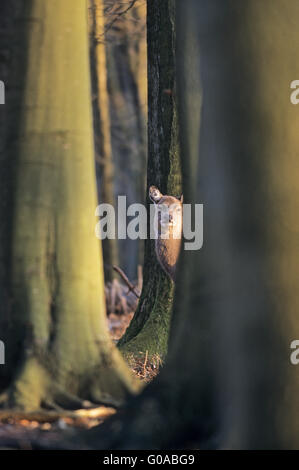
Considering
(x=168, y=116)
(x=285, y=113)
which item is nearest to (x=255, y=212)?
(x=285, y=113)

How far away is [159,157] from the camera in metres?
8.98

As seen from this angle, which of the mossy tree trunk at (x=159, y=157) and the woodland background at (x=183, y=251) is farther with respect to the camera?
the mossy tree trunk at (x=159, y=157)

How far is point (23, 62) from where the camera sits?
5.61 m

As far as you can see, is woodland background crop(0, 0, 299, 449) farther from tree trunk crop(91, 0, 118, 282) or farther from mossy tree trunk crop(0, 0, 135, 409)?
tree trunk crop(91, 0, 118, 282)

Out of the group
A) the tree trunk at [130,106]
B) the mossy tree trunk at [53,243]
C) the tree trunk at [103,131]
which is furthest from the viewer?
the tree trunk at [130,106]

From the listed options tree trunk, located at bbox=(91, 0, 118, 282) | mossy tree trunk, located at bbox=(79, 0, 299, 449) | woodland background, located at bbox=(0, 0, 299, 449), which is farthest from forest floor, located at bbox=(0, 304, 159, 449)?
tree trunk, located at bbox=(91, 0, 118, 282)

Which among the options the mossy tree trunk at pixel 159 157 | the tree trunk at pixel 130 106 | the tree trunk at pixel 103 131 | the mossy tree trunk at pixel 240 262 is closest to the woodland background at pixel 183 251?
the mossy tree trunk at pixel 240 262

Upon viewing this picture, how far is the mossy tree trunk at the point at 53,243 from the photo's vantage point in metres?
5.53

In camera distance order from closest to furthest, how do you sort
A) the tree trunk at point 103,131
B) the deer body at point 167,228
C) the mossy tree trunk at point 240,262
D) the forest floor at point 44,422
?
1. the mossy tree trunk at point 240,262
2. the forest floor at point 44,422
3. the deer body at point 167,228
4. the tree trunk at point 103,131

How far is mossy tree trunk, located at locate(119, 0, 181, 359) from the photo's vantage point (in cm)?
870

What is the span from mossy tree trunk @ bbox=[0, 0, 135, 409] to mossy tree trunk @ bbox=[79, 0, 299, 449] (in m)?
0.65

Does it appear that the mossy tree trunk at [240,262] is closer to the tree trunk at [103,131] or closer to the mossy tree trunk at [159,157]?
the mossy tree trunk at [159,157]

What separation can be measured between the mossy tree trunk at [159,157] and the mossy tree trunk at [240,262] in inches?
140

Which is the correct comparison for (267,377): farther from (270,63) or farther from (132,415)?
(270,63)
